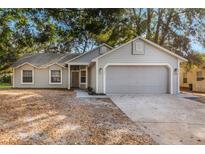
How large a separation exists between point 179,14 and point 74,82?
9.06m

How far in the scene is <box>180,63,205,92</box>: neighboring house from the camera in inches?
697

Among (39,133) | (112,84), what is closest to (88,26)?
(39,133)

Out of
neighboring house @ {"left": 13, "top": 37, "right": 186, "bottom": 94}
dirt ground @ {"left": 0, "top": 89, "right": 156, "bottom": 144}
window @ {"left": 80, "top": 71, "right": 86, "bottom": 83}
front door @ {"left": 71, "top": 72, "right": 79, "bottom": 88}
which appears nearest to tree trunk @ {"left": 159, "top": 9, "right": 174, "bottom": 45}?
neighboring house @ {"left": 13, "top": 37, "right": 186, "bottom": 94}

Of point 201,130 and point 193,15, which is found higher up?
point 193,15

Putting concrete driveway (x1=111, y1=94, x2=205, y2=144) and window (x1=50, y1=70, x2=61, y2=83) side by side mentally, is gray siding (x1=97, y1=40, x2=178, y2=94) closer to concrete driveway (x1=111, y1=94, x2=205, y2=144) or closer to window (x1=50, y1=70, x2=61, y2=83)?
concrete driveway (x1=111, y1=94, x2=205, y2=144)

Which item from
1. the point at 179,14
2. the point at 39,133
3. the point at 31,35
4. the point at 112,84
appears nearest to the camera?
the point at 39,133

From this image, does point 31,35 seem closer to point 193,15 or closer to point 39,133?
point 39,133

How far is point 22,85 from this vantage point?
65.2 ft

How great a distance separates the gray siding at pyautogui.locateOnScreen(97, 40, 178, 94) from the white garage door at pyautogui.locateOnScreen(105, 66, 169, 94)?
376 millimetres

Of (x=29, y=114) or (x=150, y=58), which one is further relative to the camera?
(x=150, y=58)

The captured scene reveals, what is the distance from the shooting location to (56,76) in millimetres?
19875

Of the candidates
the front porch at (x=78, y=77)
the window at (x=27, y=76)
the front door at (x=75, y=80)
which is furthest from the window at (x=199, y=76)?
the window at (x=27, y=76)

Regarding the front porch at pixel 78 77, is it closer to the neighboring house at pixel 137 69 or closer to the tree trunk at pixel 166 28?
the neighboring house at pixel 137 69

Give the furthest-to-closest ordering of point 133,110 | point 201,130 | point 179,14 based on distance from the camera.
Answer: point 179,14 < point 133,110 < point 201,130
